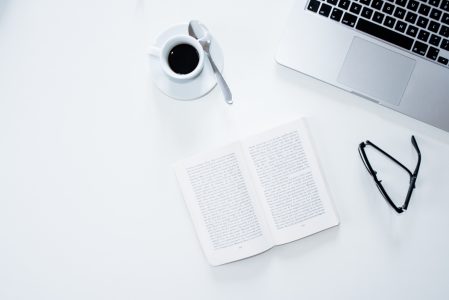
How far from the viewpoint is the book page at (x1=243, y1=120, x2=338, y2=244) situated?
0.81 m

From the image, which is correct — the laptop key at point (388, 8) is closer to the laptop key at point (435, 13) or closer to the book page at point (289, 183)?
the laptop key at point (435, 13)

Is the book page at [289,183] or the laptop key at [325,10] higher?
the laptop key at [325,10]

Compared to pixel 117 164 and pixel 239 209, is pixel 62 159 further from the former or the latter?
pixel 239 209

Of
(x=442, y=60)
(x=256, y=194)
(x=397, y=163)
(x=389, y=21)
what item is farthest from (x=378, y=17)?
(x=256, y=194)

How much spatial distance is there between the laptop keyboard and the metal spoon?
0.60ft

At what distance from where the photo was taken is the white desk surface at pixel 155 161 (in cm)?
82

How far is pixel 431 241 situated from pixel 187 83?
1.69 ft

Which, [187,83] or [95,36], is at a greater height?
[95,36]

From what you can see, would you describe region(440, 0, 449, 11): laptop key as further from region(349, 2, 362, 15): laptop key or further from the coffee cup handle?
the coffee cup handle

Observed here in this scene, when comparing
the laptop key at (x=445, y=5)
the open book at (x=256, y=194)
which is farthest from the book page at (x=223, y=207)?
the laptop key at (x=445, y=5)

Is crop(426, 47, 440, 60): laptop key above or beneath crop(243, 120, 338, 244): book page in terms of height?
above

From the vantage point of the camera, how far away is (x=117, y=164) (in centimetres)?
85

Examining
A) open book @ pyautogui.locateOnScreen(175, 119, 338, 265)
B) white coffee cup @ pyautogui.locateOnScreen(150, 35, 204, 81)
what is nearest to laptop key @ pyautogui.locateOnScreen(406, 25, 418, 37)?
open book @ pyautogui.locateOnScreen(175, 119, 338, 265)

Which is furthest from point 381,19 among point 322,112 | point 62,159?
point 62,159
